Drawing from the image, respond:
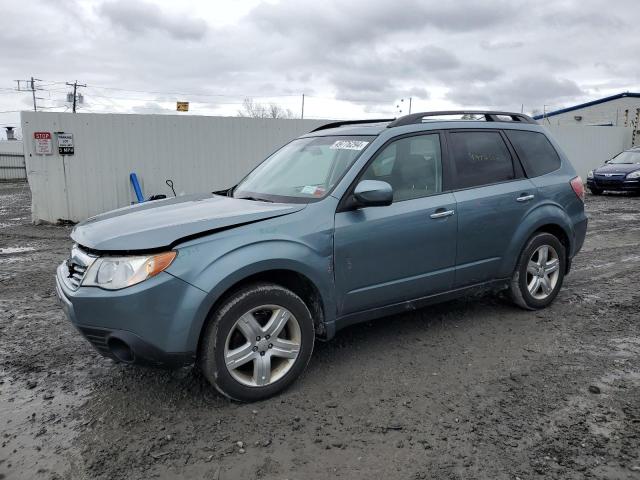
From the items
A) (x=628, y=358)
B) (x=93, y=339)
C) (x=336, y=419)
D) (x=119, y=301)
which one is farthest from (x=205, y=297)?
(x=628, y=358)

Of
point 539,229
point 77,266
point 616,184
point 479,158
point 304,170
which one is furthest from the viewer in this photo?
point 616,184

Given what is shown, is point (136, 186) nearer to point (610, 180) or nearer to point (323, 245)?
point (323, 245)

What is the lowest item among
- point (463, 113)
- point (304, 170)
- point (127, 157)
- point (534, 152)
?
point (127, 157)

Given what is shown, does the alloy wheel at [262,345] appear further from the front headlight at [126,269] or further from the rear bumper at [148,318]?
the front headlight at [126,269]

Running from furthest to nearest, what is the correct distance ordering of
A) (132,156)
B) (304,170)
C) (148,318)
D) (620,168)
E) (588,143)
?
(588,143), (620,168), (132,156), (304,170), (148,318)

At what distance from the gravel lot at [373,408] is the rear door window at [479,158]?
1.30 meters

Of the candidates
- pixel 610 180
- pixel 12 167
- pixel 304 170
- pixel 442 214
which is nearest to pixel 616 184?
pixel 610 180

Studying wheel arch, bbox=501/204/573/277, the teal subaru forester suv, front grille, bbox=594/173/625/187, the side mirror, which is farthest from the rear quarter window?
front grille, bbox=594/173/625/187

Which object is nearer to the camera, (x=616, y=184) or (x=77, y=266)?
(x=77, y=266)

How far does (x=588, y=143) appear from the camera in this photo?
22344 mm

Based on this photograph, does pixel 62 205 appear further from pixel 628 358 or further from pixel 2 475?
pixel 628 358

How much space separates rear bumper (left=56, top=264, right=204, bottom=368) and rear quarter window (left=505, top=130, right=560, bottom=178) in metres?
3.36

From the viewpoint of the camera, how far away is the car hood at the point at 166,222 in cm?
309

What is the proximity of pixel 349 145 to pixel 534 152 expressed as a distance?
2038 millimetres
